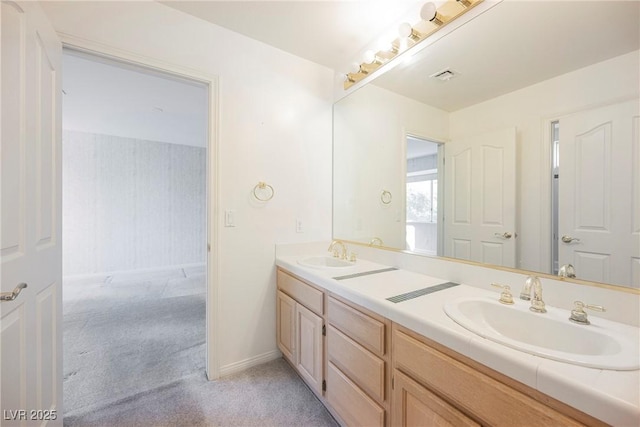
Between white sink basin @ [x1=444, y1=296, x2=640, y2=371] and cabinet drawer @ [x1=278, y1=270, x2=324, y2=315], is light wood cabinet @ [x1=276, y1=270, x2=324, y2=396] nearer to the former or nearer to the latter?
cabinet drawer @ [x1=278, y1=270, x2=324, y2=315]

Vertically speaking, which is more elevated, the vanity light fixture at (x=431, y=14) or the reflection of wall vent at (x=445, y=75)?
the vanity light fixture at (x=431, y=14)

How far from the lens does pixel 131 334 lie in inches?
92.8

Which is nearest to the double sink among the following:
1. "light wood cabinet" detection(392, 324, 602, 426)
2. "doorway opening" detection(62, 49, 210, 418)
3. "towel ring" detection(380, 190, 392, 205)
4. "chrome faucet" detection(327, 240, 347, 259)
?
"light wood cabinet" detection(392, 324, 602, 426)

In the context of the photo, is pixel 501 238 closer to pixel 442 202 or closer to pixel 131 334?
pixel 442 202

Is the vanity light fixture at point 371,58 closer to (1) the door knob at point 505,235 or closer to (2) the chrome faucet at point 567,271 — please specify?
(1) the door knob at point 505,235

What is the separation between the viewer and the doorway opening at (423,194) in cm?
150

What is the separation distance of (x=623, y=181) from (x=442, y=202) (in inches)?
27.6

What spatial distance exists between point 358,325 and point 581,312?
0.80 metres

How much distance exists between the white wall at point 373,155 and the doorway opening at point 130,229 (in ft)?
3.59

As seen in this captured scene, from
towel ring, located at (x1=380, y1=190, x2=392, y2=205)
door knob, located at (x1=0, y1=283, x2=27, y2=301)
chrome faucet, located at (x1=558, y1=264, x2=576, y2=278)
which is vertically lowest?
door knob, located at (x1=0, y1=283, x2=27, y2=301)

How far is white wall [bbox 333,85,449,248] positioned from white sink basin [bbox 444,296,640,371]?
0.72 metres

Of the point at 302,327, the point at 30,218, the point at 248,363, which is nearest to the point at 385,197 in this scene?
the point at 302,327

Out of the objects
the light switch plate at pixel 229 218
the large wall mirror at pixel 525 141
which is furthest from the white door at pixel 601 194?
the light switch plate at pixel 229 218

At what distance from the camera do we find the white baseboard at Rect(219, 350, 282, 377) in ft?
5.92
